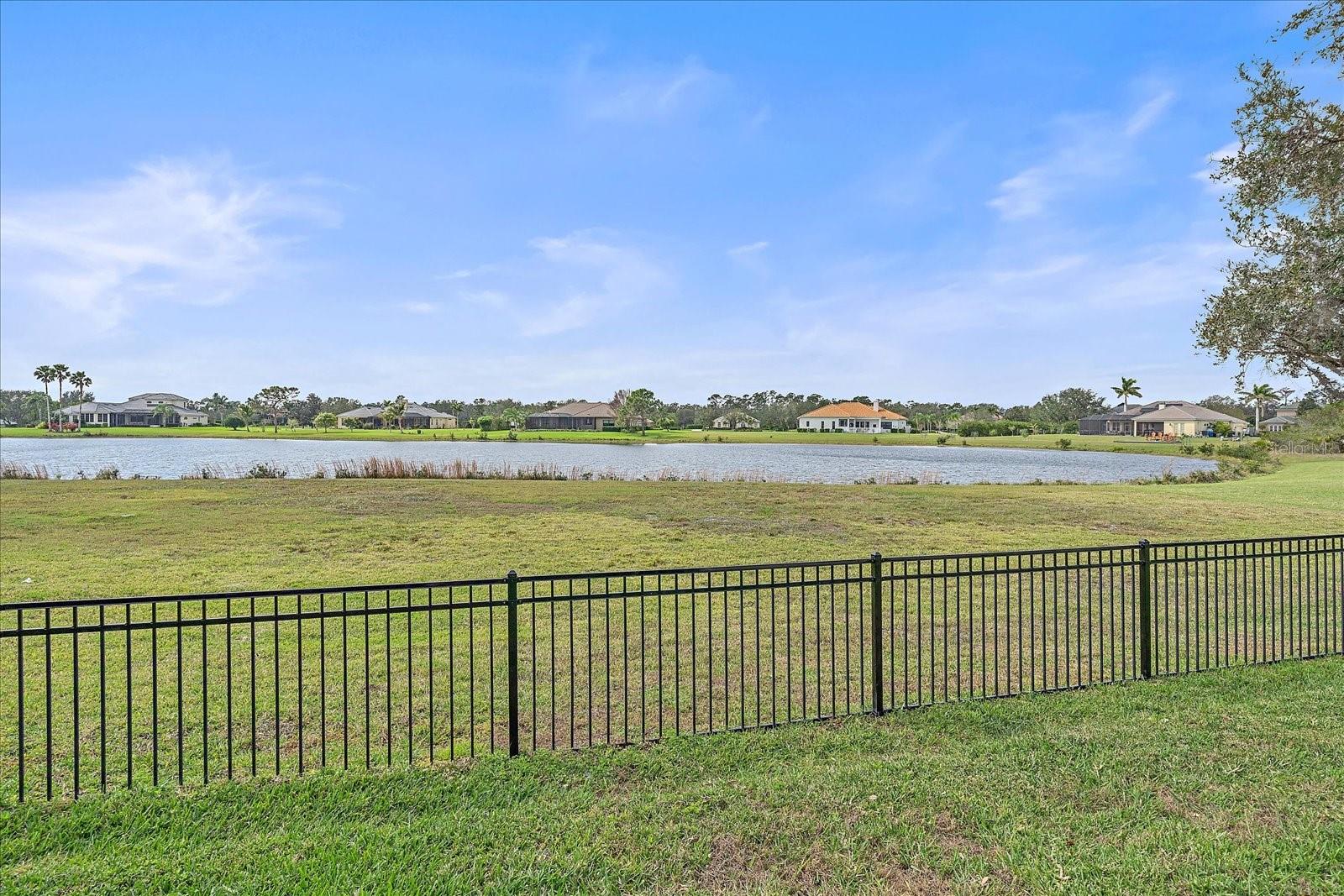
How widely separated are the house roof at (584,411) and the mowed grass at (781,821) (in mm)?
117445

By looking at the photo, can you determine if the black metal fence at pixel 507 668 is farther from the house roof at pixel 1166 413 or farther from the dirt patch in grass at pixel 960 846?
the house roof at pixel 1166 413

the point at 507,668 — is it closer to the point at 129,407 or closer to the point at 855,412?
the point at 855,412

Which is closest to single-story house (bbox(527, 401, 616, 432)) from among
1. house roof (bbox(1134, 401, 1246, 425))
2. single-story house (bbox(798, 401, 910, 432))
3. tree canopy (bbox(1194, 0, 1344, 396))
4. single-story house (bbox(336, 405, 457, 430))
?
single-story house (bbox(336, 405, 457, 430))

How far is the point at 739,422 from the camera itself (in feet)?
395

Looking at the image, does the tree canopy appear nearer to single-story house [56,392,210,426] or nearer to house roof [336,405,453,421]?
house roof [336,405,453,421]

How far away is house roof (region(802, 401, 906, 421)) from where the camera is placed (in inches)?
4574

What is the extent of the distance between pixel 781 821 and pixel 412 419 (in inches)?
5326

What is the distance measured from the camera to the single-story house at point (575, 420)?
120688mm

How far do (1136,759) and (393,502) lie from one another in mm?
19403

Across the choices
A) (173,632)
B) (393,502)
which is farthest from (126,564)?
(393,502)

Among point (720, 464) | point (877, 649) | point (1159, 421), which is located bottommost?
point (877, 649)

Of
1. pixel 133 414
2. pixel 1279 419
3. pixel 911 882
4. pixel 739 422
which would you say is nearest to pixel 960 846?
pixel 911 882

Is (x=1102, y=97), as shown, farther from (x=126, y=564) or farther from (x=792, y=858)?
(x=126, y=564)

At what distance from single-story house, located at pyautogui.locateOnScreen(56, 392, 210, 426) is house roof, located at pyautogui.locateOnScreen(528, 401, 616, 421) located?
210 feet
